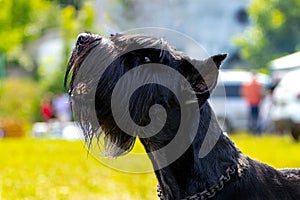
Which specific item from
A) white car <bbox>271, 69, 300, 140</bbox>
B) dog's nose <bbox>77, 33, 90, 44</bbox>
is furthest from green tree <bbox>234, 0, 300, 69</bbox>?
dog's nose <bbox>77, 33, 90, 44</bbox>

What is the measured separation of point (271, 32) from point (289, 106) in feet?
97.1

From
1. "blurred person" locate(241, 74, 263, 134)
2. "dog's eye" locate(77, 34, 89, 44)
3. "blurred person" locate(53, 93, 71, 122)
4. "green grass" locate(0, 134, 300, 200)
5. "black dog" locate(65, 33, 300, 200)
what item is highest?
"dog's eye" locate(77, 34, 89, 44)

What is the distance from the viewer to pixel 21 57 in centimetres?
6084

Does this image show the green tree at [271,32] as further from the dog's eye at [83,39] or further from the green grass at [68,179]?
the dog's eye at [83,39]

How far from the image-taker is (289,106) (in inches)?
795

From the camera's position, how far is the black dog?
141 inches

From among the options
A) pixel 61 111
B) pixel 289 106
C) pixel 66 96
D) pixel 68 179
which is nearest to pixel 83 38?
pixel 66 96

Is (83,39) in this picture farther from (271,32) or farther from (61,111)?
(271,32)

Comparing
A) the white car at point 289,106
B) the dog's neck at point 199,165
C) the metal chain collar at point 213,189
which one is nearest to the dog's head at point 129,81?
the dog's neck at point 199,165

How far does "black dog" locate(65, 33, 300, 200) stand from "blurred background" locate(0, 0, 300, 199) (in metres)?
0.41

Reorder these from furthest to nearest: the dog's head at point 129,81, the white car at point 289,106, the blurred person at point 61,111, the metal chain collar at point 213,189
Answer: the blurred person at point 61,111
the white car at point 289,106
the metal chain collar at point 213,189
the dog's head at point 129,81

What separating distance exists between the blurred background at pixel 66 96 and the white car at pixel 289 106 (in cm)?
3

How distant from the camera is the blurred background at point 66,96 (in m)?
9.88

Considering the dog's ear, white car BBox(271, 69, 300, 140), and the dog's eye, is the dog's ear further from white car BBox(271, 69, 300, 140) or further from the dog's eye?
white car BBox(271, 69, 300, 140)
